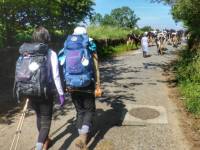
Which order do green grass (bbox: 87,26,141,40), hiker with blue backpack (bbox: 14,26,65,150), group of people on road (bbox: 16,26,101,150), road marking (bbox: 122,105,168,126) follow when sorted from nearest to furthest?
hiker with blue backpack (bbox: 14,26,65,150) → group of people on road (bbox: 16,26,101,150) → road marking (bbox: 122,105,168,126) → green grass (bbox: 87,26,141,40)

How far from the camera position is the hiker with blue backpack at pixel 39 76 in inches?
236

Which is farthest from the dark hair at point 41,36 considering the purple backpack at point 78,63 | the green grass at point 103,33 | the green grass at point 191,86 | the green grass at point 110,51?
the green grass at point 103,33

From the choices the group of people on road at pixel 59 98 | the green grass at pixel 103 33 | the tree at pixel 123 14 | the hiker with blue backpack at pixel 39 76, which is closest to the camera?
the hiker with blue backpack at pixel 39 76

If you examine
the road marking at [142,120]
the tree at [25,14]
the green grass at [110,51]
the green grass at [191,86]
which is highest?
the tree at [25,14]

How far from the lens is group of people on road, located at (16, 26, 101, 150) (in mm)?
6176

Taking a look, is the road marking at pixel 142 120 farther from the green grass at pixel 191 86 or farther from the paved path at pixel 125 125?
the green grass at pixel 191 86

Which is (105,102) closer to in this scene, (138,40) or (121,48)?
Result: (121,48)

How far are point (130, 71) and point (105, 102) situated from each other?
690cm

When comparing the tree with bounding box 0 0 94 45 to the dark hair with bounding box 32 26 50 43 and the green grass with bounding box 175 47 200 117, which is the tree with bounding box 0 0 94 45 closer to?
the green grass with bounding box 175 47 200 117

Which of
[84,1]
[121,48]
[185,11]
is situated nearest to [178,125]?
[185,11]

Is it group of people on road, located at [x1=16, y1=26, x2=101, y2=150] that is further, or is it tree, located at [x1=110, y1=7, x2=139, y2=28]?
tree, located at [x1=110, y1=7, x2=139, y2=28]

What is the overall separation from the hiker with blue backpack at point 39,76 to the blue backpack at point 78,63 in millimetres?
492

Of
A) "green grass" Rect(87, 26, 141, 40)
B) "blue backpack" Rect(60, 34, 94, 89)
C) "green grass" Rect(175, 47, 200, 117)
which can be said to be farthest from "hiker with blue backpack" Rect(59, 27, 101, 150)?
"green grass" Rect(87, 26, 141, 40)

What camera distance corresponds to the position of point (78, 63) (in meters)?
6.60
